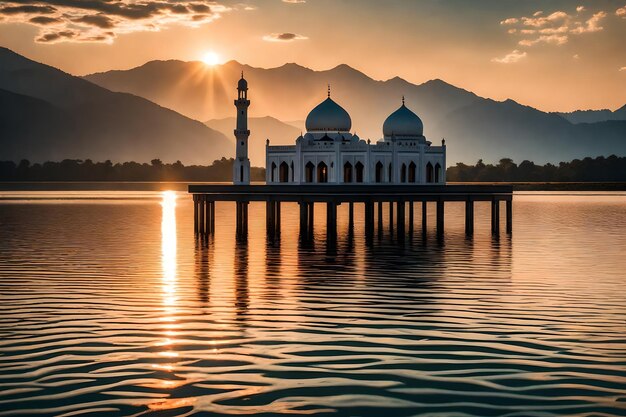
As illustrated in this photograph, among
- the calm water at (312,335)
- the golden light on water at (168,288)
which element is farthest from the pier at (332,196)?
the calm water at (312,335)

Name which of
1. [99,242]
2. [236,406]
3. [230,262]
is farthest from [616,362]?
[99,242]

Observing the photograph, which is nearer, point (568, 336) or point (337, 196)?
point (568, 336)

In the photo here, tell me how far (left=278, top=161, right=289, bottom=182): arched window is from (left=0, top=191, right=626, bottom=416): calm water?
31011mm

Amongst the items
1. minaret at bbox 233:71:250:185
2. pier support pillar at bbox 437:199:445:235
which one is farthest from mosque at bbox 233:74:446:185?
pier support pillar at bbox 437:199:445:235

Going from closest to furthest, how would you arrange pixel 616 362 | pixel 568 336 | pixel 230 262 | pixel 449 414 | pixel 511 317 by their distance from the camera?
1. pixel 449 414
2. pixel 616 362
3. pixel 568 336
4. pixel 511 317
5. pixel 230 262

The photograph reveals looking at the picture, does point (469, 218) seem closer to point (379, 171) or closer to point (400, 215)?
point (400, 215)

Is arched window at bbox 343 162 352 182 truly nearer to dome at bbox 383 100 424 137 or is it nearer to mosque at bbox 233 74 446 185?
mosque at bbox 233 74 446 185

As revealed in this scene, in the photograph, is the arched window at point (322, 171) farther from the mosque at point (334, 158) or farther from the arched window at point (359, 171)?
the arched window at point (359, 171)

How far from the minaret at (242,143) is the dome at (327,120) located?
245 inches

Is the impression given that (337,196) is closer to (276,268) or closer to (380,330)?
(276,268)

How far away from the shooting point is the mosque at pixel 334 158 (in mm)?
74062

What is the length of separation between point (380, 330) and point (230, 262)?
20.1 m

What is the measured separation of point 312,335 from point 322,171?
52.4m

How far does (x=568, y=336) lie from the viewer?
22.2m
